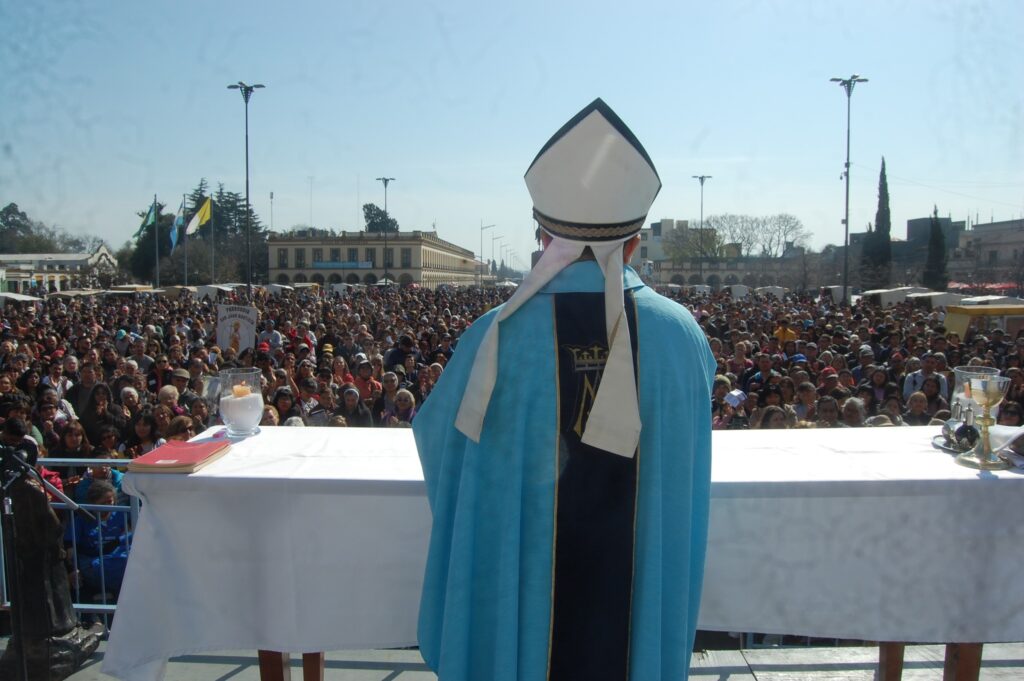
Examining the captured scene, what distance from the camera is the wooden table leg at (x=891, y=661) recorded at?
2.89 metres

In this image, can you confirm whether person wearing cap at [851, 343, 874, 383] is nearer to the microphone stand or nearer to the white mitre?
the white mitre

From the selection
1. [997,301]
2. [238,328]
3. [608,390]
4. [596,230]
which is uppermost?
[596,230]

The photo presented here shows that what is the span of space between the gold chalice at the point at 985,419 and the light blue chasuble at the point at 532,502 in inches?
45.9

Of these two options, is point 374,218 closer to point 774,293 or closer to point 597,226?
point 774,293

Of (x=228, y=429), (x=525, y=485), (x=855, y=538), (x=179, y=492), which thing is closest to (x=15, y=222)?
(x=228, y=429)

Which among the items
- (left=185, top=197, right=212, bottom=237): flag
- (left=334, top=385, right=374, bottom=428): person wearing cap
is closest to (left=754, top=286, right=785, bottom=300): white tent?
(left=185, top=197, right=212, bottom=237): flag

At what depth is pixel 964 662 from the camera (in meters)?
2.69

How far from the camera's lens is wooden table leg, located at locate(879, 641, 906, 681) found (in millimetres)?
2889

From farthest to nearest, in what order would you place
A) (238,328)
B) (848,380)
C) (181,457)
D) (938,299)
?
(938,299)
(238,328)
(848,380)
(181,457)

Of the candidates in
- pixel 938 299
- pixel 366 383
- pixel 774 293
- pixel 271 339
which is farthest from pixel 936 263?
pixel 366 383

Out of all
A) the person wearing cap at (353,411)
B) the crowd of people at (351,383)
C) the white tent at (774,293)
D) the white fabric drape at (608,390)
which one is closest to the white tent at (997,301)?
the crowd of people at (351,383)

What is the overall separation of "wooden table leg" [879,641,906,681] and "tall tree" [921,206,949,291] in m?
42.8

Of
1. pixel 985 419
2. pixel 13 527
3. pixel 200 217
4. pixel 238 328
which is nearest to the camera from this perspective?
pixel 985 419

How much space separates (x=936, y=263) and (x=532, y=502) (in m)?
46.2
